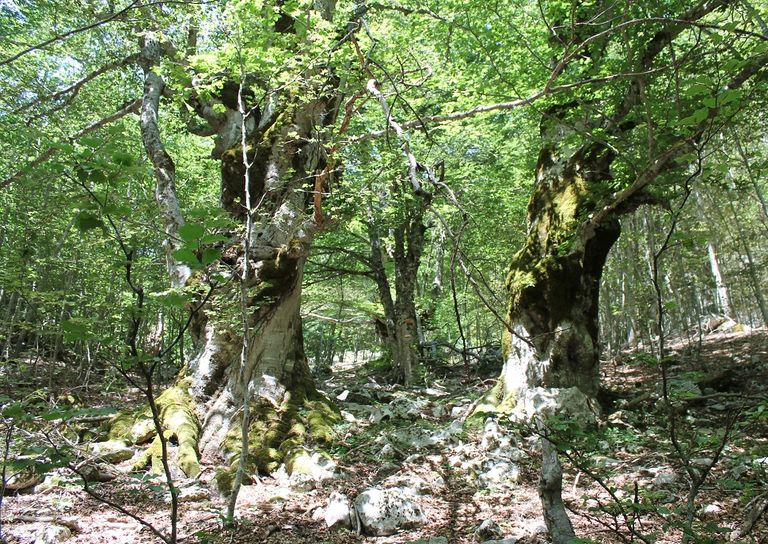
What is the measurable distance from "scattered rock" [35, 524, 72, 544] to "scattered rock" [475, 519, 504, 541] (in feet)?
9.89

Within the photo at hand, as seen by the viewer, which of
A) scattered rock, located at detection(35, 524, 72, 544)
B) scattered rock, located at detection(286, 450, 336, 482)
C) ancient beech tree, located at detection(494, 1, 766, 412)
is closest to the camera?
scattered rock, located at detection(35, 524, 72, 544)

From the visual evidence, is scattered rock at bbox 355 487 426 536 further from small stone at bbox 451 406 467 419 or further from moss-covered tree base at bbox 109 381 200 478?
small stone at bbox 451 406 467 419

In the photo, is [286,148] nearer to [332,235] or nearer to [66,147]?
[66,147]

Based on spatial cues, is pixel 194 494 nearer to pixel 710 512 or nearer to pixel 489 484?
pixel 489 484

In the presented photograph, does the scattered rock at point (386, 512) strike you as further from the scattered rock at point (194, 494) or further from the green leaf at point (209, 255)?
the green leaf at point (209, 255)

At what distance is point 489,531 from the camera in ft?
11.2

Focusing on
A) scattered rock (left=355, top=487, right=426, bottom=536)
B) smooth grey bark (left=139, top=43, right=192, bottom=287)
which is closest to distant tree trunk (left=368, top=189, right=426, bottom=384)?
smooth grey bark (left=139, top=43, right=192, bottom=287)

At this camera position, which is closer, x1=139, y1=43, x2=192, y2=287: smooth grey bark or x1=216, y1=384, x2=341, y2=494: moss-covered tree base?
x1=216, y1=384, x2=341, y2=494: moss-covered tree base

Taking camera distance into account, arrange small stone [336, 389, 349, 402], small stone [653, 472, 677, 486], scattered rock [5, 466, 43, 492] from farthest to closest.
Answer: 1. small stone [336, 389, 349, 402]
2. scattered rock [5, 466, 43, 492]
3. small stone [653, 472, 677, 486]

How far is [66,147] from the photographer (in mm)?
1583

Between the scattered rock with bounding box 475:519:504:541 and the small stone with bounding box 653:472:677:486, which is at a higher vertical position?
the small stone with bounding box 653:472:677:486

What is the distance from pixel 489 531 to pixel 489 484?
133 cm

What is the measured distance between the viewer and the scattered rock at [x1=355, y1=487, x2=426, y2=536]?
12.1ft

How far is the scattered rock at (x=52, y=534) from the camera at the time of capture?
3232mm
